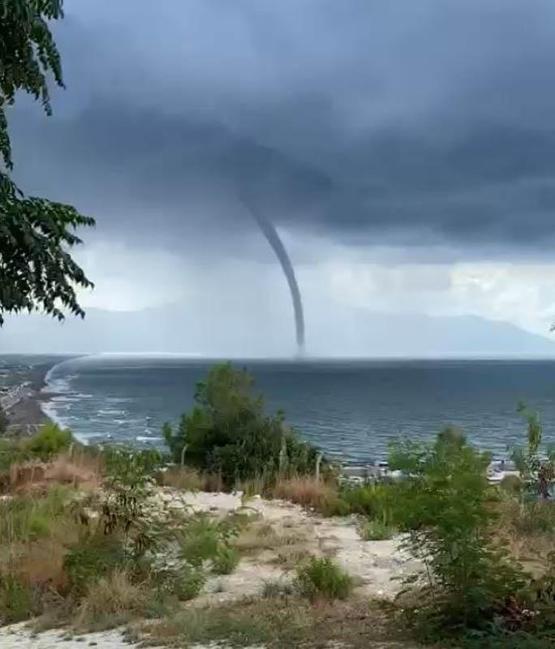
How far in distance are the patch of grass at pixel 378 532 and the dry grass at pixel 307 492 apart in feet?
7.22

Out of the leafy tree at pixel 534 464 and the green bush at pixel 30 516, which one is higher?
the leafy tree at pixel 534 464

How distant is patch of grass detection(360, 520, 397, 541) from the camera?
37.3 feet

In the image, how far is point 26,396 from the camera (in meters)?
107

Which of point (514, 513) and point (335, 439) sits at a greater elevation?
point (514, 513)

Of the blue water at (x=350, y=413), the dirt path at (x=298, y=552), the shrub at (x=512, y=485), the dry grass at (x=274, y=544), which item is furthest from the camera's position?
the blue water at (x=350, y=413)

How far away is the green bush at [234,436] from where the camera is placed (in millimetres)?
18625

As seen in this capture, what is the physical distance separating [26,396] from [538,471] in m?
101

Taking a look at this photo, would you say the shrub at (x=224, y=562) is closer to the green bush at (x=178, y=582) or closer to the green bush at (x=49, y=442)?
the green bush at (x=178, y=582)

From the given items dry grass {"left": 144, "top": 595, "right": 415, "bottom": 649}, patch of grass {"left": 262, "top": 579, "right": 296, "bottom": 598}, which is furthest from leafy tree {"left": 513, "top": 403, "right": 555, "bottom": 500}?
dry grass {"left": 144, "top": 595, "right": 415, "bottom": 649}

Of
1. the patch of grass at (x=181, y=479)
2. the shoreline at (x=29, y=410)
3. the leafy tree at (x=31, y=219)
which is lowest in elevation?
the shoreline at (x=29, y=410)

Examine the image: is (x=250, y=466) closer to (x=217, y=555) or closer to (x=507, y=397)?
(x=217, y=555)

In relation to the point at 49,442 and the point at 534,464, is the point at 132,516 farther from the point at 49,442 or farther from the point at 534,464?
the point at 49,442

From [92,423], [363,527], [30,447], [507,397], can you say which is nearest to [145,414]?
[92,423]

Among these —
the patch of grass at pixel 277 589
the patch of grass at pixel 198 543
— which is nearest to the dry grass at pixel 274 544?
the patch of grass at pixel 198 543
